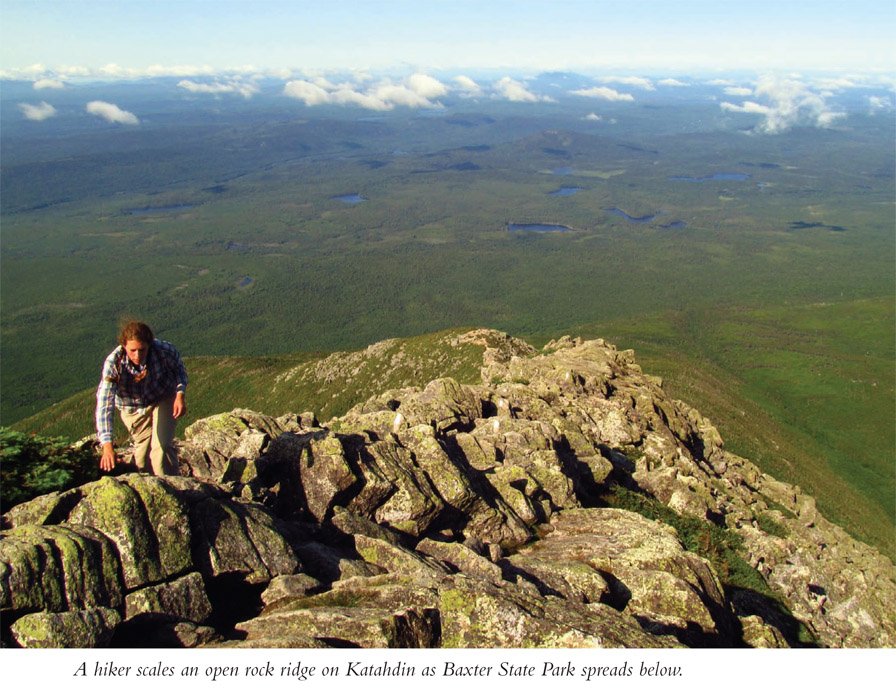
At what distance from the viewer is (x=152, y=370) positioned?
13.8m

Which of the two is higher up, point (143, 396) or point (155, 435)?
point (143, 396)

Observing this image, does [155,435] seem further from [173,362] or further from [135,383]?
[173,362]

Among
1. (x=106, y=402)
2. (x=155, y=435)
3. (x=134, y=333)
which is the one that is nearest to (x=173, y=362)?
(x=134, y=333)

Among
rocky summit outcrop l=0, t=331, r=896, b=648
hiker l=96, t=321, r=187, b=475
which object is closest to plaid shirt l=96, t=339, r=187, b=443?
hiker l=96, t=321, r=187, b=475

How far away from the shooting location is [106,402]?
13.2 meters

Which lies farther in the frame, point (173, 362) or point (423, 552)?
point (423, 552)

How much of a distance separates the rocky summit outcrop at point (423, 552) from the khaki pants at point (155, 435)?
3.63 ft

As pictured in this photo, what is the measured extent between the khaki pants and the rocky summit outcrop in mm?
1108

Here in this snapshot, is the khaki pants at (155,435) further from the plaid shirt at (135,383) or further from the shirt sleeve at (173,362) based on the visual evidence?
the shirt sleeve at (173,362)

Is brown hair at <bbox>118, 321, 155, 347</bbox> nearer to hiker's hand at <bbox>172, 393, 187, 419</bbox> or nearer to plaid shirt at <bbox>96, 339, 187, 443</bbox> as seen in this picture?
plaid shirt at <bbox>96, 339, 187, 443</bbox>

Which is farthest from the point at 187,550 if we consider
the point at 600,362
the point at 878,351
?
the point at 878,351

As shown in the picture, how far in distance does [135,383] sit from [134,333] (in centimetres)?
156

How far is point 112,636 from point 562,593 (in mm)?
10264

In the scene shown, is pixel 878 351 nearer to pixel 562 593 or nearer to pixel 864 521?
pixel 864 521
